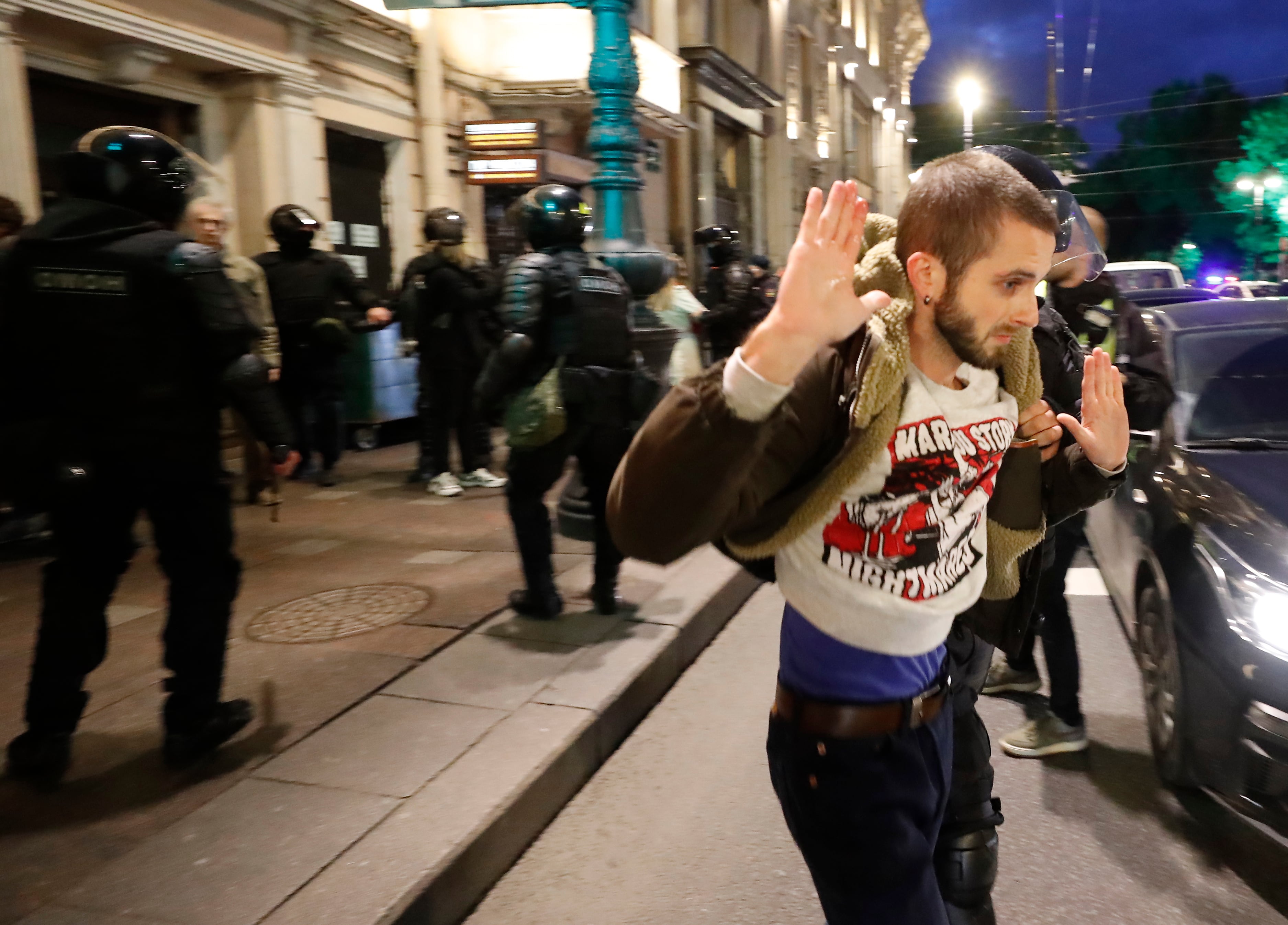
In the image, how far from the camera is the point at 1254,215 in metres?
53.6

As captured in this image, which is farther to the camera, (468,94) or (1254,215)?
(1254,215)

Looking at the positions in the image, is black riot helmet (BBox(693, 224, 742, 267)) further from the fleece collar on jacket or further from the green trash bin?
the fleece collar on jacket

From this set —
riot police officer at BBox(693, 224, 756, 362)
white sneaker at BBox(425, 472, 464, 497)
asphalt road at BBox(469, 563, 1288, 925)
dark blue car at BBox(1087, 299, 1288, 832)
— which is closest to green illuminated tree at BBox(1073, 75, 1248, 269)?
riot police officer at BBox(693, 224, 756, 362)

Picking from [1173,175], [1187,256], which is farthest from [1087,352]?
[1187,256]

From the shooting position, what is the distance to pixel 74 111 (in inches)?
305

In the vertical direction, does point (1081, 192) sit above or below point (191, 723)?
above

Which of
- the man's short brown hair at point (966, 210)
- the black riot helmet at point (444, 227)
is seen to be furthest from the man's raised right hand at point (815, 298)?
the black riot helmet at point (444, 227)

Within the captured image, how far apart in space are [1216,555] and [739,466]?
2458 mm

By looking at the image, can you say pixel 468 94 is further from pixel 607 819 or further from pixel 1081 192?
pixel 1081 192

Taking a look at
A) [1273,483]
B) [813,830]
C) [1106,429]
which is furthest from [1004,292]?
[1273,483]

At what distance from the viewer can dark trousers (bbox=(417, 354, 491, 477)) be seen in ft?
25.8

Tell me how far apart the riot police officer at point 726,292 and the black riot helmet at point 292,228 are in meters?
3.35

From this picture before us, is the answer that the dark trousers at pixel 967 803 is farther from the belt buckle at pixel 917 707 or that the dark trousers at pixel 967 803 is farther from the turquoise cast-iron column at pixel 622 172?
the turquoise cast-iron column at pixel 622 172

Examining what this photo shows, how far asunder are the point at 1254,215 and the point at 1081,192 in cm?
1659
